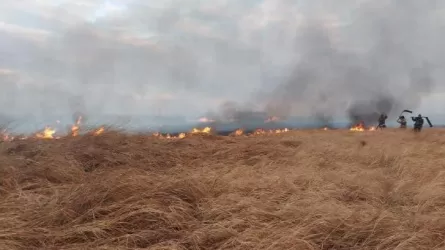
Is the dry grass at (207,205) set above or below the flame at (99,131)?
below

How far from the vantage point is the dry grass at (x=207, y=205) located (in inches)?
135

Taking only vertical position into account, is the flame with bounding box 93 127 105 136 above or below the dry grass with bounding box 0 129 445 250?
above

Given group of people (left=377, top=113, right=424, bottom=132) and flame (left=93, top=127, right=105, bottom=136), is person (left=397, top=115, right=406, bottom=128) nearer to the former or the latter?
group of people (left=377, top=113, right=424, bottom=132)

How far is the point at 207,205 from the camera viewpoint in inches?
166

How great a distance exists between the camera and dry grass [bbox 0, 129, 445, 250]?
3441 millimetres

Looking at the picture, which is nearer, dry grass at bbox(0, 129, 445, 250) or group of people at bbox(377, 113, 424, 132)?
dry grass at bbox(0, 129, 445, 250)

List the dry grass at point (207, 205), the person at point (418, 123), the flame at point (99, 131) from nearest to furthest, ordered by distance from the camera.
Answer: the dry grass at point (207, 205), the flame at point (99, 131), the person at point (418, 123)

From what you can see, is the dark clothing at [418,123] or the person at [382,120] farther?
the person at [382,120]

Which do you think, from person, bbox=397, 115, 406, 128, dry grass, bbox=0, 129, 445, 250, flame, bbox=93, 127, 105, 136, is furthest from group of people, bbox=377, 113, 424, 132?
flame, bbox=93, 127, 105, 136

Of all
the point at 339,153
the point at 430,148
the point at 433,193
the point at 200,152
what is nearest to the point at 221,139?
the point at 200,152

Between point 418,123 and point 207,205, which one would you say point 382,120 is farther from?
point 207,205

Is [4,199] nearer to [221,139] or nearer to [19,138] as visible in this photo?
[19,138]

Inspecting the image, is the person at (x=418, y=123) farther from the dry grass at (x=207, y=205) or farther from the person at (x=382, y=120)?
the dry grass at (x=207, y=205)

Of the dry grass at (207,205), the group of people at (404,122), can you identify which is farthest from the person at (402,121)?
the dry grass at (207,205)
